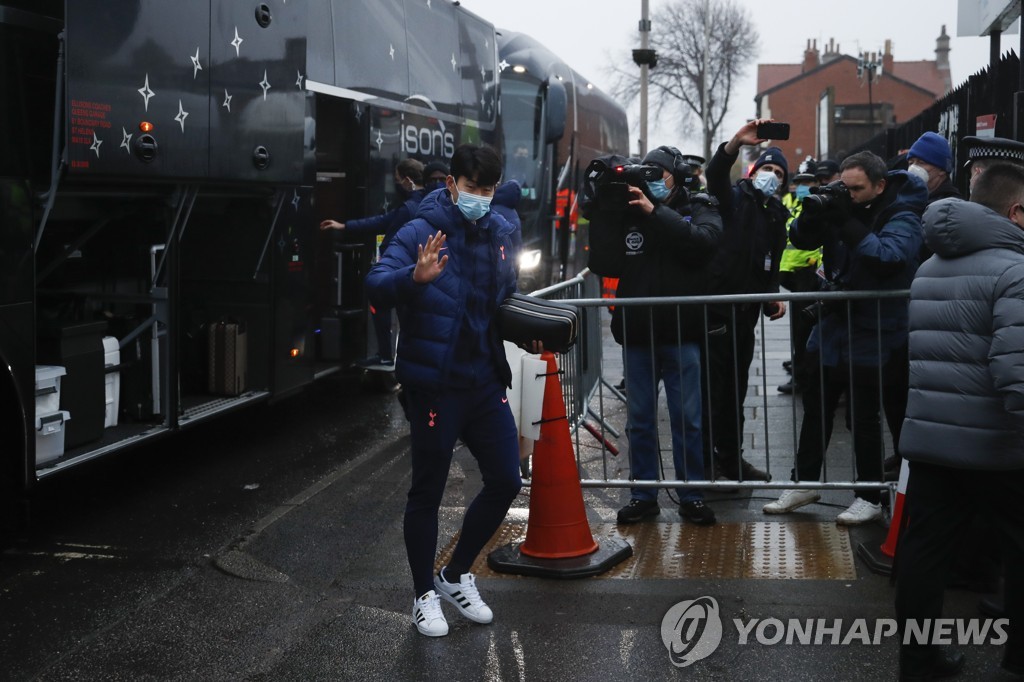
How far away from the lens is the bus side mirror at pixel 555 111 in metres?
17.2

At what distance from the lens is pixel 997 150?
4.58m

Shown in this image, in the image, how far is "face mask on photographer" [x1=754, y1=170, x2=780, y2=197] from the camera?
7.08m

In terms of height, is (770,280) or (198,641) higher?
(770,280)

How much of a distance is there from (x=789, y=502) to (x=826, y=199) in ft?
5.39

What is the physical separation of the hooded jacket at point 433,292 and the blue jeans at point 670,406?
166cm

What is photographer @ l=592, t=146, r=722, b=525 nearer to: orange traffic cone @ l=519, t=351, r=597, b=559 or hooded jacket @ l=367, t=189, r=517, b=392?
orange traffic cone @ l=519, t=351, r=597, b=559

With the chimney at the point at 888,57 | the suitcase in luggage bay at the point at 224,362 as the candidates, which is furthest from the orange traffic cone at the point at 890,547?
the chimney at the point at 888,57

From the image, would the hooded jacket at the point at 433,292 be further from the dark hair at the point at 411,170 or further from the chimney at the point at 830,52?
the chimney at the point at 830,52

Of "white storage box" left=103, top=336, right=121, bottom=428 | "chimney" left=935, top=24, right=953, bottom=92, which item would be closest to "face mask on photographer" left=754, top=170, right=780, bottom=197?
"white storage box" left=103, top=336, right=121, bottom=428

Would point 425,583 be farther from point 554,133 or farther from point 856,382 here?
point 554,133

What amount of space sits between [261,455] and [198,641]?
377cm

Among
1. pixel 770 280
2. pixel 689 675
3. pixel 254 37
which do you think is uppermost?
pixel 254 37

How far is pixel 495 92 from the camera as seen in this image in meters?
13.9

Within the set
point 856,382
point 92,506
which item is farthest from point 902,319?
point 92,506
